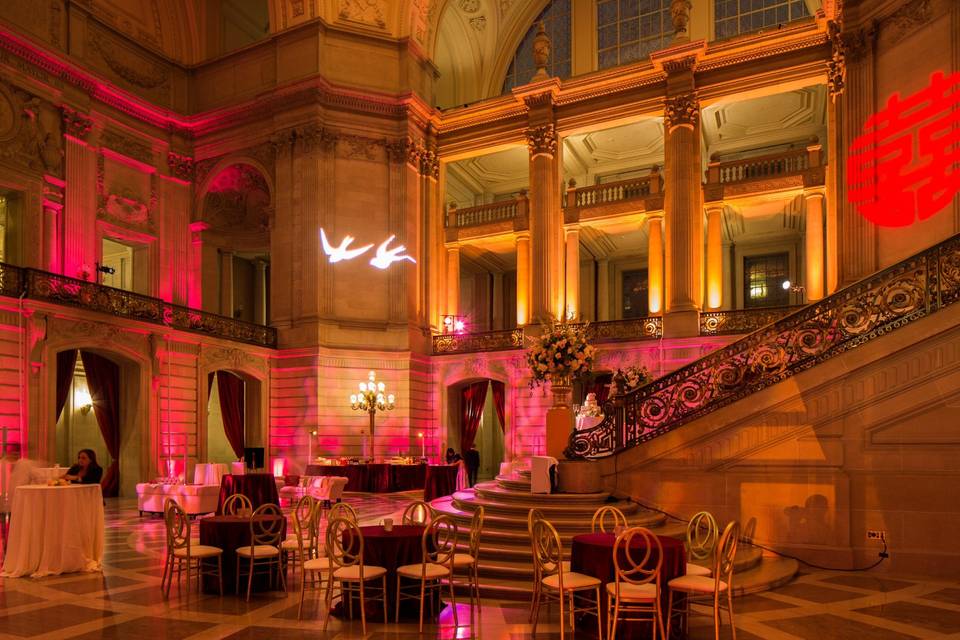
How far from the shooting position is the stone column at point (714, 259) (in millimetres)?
16828

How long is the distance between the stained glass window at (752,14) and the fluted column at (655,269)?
18.3 feet

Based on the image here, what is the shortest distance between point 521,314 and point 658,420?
10380 millimetres

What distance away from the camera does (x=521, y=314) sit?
18.4m

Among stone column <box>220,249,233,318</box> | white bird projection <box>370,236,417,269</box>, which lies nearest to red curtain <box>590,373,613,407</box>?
white bird projection <box>370,236,417,269</box>

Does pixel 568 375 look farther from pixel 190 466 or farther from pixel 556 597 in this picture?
pixel 190 466

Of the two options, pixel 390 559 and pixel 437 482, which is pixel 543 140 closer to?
pixel 437 482

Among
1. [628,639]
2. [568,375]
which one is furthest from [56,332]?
[628,639]

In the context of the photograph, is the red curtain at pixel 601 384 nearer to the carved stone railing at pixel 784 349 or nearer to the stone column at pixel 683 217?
the stone column at pixel 683 217

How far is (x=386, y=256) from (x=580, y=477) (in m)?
11.3

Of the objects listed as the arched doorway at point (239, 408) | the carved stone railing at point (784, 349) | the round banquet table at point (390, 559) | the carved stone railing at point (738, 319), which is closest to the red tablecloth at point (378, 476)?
the arched doorway at point (239, 408)

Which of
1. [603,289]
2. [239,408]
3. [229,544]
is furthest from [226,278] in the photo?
[229,544]

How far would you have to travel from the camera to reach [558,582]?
4.75m

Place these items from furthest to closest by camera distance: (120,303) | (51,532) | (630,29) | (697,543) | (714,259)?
(630,29), (714,259), (120,303), (51,532), (697,543)

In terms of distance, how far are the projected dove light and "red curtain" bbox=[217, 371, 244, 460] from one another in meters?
3.87
